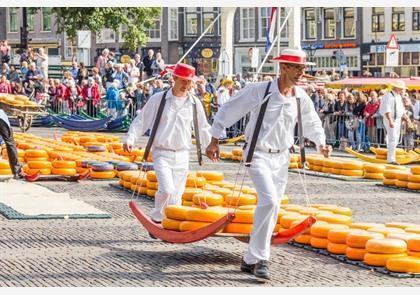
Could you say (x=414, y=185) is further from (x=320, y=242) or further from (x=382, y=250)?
(x=382, y=250)

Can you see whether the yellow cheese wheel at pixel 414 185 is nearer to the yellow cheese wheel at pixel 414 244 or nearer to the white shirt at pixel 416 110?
the yellow cheese wheel at pixel 414 244

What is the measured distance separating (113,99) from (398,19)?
30.1 metres

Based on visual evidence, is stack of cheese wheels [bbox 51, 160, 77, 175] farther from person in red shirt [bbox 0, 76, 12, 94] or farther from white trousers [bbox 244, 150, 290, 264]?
person in red shirt [bbox 0, 76, 12, 94]

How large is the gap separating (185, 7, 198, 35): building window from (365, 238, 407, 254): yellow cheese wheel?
207ft

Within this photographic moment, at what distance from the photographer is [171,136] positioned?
1235cm

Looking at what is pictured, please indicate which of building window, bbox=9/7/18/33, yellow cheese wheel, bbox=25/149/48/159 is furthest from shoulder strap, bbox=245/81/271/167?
building window, bbox=9/7/18/33

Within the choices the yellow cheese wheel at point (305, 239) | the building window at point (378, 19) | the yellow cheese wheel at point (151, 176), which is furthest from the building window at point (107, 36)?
the yellow cheese wheel at point (305, 239)

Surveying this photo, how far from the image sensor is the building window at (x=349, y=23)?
6525 cm

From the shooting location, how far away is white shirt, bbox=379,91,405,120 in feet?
79.0

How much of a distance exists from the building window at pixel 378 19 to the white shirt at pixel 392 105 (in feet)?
130

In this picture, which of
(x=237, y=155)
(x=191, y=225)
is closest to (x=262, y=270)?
(x=191, y=225)

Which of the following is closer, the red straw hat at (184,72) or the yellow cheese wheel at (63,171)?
the red straw hat at (184,72)

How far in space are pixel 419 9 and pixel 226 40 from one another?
21.5 m

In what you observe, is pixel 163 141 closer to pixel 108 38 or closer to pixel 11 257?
pixel 11 257
